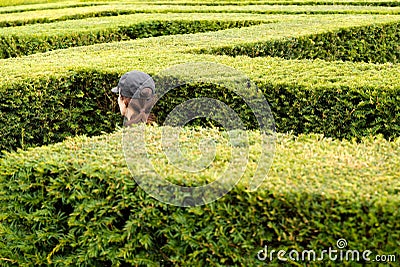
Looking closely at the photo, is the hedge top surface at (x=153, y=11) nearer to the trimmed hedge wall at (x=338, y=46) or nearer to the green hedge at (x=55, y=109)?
the trimmed hedge wall at (x=338, y=46)

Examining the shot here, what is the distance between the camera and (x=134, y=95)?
475 centimetres

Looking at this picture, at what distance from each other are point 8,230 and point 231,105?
Result: 2.65 meters

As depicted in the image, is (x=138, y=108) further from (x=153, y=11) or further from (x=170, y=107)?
(x=153, y=11)

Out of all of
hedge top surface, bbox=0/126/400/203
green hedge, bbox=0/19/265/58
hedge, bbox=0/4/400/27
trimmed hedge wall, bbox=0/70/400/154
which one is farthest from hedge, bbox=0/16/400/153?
hedge, bbox=0/4/400/27

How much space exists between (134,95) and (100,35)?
5.85 metres

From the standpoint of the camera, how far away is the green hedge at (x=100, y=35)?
9719 millimetres

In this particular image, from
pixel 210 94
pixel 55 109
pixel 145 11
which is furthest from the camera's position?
pixel 145 11

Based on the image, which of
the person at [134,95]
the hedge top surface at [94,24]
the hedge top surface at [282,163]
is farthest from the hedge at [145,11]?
the hedge top surface at [282,163]

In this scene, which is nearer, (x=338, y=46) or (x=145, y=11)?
(x=338, y=46)

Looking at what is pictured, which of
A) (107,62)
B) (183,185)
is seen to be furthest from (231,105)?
(183,185)

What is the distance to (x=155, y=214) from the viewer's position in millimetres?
3322

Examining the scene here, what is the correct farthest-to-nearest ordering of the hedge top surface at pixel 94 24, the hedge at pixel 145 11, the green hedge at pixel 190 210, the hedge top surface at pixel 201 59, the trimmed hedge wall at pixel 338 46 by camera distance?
the hedge at pixel 145 11 → the hedge top surface at pixel 94 24 → the trimmed hedge wall at pixel 338 46 → the hedge top surface at pixel 201 59 → the green hedge at pixel 190 210

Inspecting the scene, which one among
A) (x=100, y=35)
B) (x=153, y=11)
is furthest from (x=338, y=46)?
(x=153, y=11)

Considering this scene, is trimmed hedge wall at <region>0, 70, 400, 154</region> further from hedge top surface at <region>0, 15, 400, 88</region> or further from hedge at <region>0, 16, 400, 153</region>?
hedge top surface at <region>0, 15, 400, 88</region>
